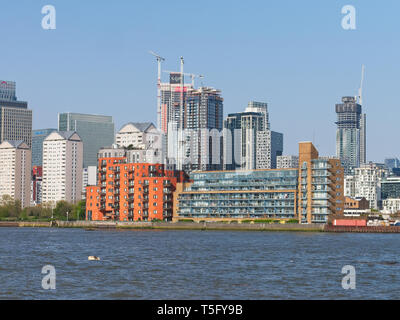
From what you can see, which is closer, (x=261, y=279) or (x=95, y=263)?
(x=261, y=279)

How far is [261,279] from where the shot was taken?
67.5 meters

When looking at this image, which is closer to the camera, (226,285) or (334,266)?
(226,285)

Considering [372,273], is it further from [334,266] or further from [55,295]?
[55,295]

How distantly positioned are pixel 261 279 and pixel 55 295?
65.3ft

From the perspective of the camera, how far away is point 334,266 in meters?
82.6

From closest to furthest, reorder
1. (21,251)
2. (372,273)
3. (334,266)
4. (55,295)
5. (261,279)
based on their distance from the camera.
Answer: (55,295), (261,279), (372,273), (334,266), (21,251)
